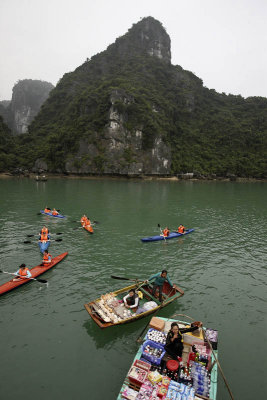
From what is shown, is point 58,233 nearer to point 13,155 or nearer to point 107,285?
point 107,285

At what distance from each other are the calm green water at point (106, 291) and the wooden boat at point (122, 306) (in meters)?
0.47

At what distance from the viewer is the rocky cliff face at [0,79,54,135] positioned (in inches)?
6744

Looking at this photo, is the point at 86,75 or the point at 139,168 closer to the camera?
the point at 139,168

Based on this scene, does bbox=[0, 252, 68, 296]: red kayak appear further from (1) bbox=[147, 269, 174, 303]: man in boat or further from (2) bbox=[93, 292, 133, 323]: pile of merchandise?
(1) bbox=[147, 269, 174, 303]: man in boat

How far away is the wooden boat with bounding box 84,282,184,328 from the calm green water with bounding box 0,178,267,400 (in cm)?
47

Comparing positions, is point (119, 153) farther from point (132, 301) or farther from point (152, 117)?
point (132, 301)

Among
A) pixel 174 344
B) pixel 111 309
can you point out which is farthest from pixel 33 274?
pixel 174 344

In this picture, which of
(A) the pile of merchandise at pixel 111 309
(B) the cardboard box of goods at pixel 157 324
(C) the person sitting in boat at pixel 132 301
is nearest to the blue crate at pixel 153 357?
(B) the cardboard box of goods at pixel 157 324

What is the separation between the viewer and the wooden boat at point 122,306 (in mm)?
8672

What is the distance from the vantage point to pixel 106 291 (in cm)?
1146

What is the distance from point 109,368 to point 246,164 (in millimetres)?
99407

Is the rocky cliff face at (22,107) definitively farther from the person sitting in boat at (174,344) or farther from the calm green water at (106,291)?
the person sitting in boat at (174,344)

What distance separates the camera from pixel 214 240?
65.3 ft

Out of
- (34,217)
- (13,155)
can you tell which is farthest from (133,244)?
(13,155)
